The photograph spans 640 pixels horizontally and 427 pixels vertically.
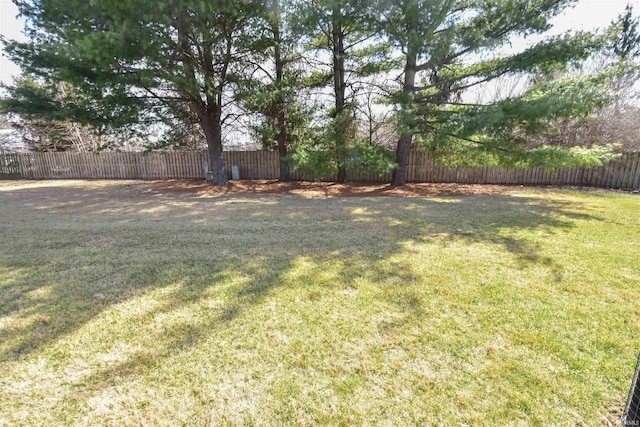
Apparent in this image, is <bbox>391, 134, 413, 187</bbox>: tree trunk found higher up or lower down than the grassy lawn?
higher up

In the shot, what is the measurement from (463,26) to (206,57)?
7.67 metres

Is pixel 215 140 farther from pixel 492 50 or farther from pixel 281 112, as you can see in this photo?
pixel 492 50

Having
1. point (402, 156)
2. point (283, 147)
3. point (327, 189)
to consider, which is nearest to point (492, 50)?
point (402, 156)

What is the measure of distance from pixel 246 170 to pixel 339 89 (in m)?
5.42

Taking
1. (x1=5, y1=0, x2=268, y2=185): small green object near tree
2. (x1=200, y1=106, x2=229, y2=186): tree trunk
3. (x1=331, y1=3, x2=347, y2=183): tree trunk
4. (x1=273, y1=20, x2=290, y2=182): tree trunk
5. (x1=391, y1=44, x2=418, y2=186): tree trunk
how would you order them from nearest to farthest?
1. (x1=5, y1=0, x2=268, y2=185): small green object near tree
2. (x1=391, y1=44, x2=418, y2=186): tree trunk
3. (x1=331, y1=3, x2=347, y2=183): tree trunk
4. (x1=273, y1=20, x2=290, y2=182): tree trunk
5. (x1=200, y1=106, x2=229, y2=186): tree trunk

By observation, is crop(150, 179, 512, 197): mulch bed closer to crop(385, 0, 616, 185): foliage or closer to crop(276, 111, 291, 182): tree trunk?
crop(276, 111, 291, 182): tree trunk

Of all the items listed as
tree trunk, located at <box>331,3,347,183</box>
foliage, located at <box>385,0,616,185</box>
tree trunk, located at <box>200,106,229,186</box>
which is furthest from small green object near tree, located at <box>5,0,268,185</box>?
foliage, located at <box>385,0,616,185</box>

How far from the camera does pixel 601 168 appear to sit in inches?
400

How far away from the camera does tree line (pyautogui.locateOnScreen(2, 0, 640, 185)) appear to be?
23.1 ft

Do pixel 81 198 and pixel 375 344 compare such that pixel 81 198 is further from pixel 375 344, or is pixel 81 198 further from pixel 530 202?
pixel 530 202

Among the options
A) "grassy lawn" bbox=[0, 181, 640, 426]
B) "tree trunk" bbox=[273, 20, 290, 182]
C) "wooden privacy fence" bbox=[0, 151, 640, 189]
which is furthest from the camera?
"wooden privacy fence" bbox=[0, 151, 640, 189]

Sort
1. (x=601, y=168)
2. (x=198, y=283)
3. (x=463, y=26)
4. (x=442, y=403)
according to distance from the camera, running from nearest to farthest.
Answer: (x=442, y=403)
(x=198, y=283)
(x=463, y=26)
(x=601, y=168)

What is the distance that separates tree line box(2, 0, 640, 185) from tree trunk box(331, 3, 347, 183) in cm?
5

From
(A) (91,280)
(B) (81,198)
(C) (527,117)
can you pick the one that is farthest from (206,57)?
(C) (527,117)
